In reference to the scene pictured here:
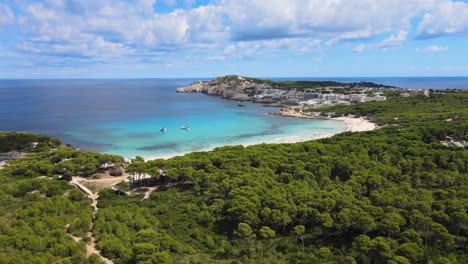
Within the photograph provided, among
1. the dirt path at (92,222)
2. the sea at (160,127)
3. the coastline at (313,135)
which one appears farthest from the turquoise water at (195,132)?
the dirt path at (92,222)

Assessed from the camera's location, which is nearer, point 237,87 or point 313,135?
point 313,135

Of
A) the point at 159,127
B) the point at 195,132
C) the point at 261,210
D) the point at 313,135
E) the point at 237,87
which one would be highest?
the point at 237,87

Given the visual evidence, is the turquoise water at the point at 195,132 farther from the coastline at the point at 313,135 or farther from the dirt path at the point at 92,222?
the dirt path at the point at 92,222

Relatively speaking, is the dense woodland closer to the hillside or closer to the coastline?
the coastline

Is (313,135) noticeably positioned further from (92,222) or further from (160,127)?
(92,222)

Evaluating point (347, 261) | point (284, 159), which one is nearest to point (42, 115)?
point (284, 159)

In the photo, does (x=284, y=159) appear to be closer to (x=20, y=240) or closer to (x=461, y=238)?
(x=461, y=238)

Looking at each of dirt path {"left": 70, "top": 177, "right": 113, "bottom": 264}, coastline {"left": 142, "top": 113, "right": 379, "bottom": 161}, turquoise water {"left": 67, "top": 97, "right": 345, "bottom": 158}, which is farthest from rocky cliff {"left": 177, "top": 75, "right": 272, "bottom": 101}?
→ dirt path {"left": 70, "top": 177, "right": 113, "bottom": 264}

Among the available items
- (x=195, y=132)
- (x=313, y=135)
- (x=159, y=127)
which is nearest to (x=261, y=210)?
(x=313, y=135)
